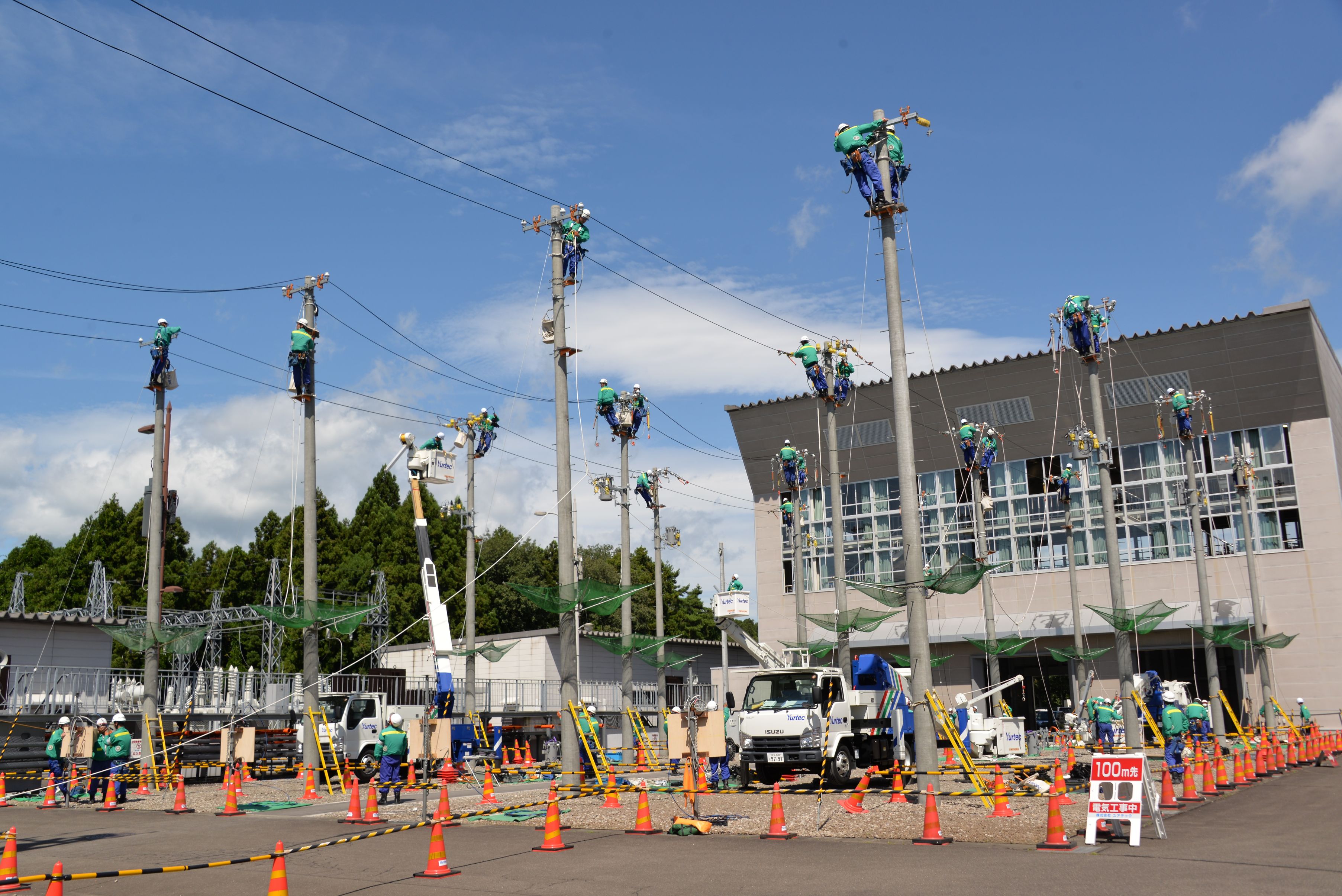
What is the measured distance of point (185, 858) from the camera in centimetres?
1374

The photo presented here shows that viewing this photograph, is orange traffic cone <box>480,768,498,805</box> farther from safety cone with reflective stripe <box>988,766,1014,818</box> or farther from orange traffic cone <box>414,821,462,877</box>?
safety cone with reflective stripe <box>988,766,1014,818</box>

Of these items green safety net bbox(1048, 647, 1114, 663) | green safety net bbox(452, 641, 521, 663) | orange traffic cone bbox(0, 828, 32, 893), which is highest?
green safety net bbox(452, 641, 521, 663)

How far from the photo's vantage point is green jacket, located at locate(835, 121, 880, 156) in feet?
64.8

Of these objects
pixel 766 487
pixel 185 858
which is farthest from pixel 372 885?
pixel 766 487

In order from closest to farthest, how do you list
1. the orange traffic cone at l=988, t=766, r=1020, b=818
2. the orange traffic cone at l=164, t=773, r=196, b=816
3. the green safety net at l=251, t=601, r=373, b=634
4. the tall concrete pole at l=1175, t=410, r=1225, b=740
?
the orange traffic cone at l=988, t=766, r=1020, b=818 < the orange traffic cone at l=164, t=773, r=196, b=816 < the green safety net at l=251, t=601, r=373, b=634 < the tall concrete pole at l=1175, t=410, r=1225, b=740

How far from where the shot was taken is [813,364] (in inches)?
1147

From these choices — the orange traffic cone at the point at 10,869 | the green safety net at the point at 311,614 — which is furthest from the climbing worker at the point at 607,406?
the orange traffic cone at the point at 10,869

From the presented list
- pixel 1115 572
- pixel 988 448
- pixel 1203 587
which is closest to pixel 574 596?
pixel 1115 572

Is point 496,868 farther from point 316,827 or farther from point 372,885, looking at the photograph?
point 316,827

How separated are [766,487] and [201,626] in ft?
109

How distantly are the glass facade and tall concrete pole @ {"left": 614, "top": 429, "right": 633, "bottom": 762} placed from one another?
13450mm

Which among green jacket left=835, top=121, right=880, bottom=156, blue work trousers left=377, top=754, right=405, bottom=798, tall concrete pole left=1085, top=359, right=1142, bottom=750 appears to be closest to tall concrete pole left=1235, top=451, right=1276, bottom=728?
tall concrete pole left=1085, top=359, right=1142, bottom=750

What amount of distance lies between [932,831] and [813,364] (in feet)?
55.9

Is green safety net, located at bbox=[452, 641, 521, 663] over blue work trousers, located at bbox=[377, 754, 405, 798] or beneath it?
over
